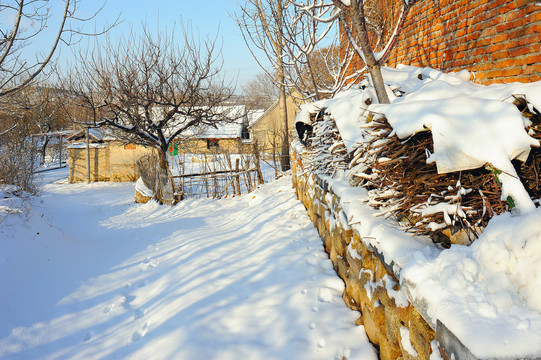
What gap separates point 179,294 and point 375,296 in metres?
2.19

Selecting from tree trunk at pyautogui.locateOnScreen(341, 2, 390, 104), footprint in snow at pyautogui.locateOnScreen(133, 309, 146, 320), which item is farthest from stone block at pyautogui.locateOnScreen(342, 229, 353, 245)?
footprint in snow at pyautogui.locateOnScreen(133, 309, 146, 320)

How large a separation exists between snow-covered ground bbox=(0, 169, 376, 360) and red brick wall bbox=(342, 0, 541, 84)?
2.33m

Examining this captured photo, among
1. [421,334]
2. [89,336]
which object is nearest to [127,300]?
[89,336]

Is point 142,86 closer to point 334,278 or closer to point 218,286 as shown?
point 218,286

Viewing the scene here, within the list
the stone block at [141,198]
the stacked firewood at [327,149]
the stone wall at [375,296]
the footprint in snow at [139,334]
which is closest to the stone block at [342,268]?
the stone wall at [375,296]

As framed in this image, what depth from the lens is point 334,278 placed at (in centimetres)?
324

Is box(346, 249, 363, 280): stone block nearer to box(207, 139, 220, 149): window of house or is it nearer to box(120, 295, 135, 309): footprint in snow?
box(120, 295, 135, 309): footprint in snow

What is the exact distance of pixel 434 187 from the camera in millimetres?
1802

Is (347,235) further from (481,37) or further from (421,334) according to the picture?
(481,37)

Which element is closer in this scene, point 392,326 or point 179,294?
point 392,326

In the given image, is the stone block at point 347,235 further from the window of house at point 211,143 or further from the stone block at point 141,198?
the window of house at point 211,143

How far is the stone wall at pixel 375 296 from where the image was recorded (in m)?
1.58

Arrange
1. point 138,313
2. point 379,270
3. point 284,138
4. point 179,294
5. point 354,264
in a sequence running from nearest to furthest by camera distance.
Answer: point 379,270 → point 354,264 → point 138,313 → point 179,294 → point 284,138

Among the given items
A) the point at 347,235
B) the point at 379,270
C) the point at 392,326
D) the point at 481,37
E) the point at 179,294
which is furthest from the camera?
the point at 179,294
